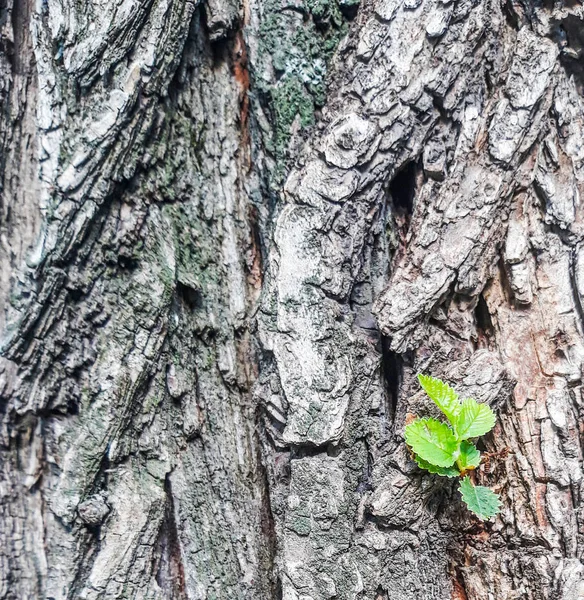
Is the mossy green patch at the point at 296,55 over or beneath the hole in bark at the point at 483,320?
over

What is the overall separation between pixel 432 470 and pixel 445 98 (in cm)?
97

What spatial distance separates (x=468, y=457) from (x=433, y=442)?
4.4 inches

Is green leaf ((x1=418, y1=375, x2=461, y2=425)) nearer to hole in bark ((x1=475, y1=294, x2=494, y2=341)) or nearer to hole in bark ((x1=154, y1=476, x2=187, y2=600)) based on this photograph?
hole in bark ((x1=475, y1=294, x2=494, y2=341))

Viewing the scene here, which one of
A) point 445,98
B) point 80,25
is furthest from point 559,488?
point 80,25

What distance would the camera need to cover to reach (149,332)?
157 centimetres


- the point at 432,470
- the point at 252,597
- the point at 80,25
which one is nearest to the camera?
the point at 432,470

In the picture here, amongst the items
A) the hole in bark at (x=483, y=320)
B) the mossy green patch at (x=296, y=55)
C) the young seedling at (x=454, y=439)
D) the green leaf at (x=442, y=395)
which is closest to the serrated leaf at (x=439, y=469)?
the young seedling at (x=454, y=439)

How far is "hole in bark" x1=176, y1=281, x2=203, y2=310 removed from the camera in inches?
63.9

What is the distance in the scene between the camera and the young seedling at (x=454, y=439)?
133 centimetres

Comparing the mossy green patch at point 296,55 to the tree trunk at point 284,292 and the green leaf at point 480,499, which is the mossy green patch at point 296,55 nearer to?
the tree trunk at point 284,292

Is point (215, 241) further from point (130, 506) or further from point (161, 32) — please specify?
point (130, 506)

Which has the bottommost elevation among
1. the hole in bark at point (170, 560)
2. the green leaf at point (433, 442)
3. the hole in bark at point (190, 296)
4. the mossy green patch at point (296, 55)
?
the hole in bark at point (170, 560)

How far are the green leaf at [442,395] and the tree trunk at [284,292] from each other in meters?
0.13

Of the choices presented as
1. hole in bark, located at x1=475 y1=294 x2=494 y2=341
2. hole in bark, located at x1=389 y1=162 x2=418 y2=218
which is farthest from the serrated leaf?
hole in bark, located at x1=389 y1=162 x2=418 y2=218
